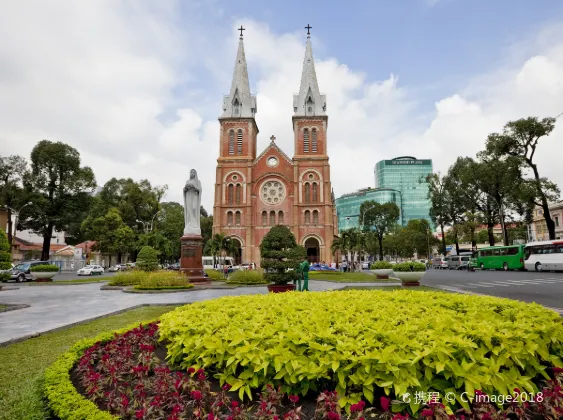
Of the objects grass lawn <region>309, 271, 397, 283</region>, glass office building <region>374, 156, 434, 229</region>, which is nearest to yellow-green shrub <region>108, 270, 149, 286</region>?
grass lawn <region>309, 271, 397, 283</region>

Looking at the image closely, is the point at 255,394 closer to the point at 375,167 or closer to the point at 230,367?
the point at 230,367

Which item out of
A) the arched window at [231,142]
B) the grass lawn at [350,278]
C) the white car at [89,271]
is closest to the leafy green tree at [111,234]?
the white car at [89,271]

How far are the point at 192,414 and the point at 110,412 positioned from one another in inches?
27.7

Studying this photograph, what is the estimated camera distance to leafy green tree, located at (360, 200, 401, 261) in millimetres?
59656

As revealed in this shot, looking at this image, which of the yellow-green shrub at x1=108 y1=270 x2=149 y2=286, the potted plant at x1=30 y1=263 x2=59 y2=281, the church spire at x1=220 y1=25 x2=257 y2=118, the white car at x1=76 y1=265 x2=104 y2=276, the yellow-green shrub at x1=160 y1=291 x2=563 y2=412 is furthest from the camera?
the church spire at x1=220 y1=25 x2=257 y2=118

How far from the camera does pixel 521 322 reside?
3605 millimetres

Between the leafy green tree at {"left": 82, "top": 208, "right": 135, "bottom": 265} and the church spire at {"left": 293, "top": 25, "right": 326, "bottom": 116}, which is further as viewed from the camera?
the church spire at {"left": 293, "top": 25, "right": 326, "bottom": 116}

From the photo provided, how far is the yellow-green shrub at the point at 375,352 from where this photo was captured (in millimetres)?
2838

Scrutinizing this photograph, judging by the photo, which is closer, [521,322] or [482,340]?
[482,340]

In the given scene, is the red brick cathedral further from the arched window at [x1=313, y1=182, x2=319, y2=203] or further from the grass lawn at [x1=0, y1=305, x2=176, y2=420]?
the grass lawn at [x1=0, y1=305, x2=176, y2=420]

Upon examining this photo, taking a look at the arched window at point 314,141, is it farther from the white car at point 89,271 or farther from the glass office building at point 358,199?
the glass office building at point 358,199

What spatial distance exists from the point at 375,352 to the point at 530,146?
117ft

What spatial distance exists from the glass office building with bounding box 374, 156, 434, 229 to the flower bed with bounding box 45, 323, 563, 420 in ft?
391

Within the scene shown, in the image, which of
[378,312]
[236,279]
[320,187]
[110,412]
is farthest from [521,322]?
[320,187]
